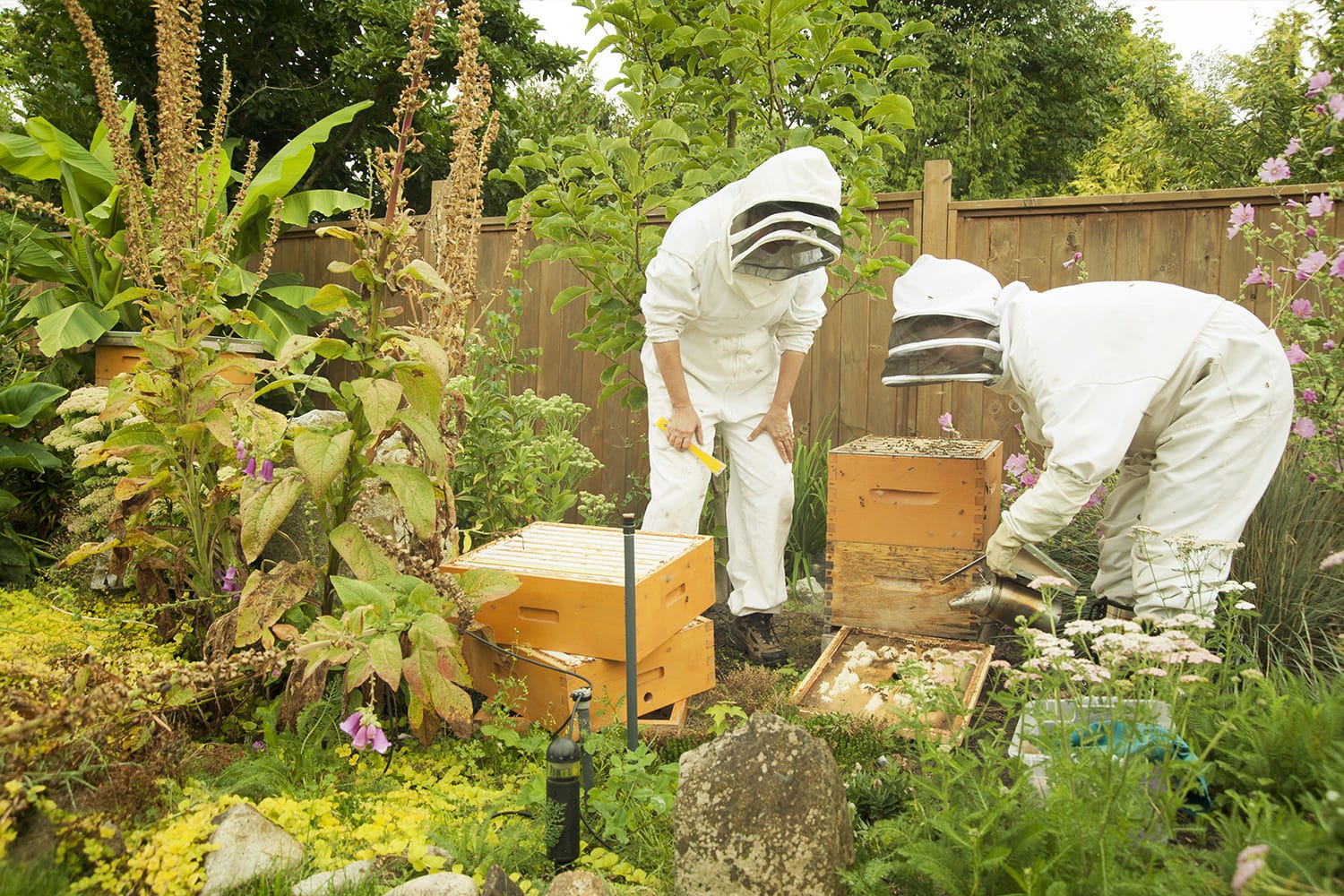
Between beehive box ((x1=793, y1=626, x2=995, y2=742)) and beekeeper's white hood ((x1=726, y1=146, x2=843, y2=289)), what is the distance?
4.92ft

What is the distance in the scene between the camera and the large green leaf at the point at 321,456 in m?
2.53

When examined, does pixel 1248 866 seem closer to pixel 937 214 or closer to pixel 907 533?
pixel 907 533

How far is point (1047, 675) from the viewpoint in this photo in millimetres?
2098

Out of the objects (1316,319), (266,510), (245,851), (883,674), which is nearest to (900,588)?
(883,674)

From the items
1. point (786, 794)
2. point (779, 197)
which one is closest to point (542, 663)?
point (786, 794)

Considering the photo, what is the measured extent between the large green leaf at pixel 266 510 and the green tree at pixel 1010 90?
35.8 feet

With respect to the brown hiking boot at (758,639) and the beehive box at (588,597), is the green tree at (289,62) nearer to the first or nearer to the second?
the brown hiking boot at (758,639)

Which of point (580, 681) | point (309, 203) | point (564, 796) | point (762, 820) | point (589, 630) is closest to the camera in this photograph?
point (762, 820)

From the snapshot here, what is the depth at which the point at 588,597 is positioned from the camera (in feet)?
9.83

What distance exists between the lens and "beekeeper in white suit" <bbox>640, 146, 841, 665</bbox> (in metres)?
3.95

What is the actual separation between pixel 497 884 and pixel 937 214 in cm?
450

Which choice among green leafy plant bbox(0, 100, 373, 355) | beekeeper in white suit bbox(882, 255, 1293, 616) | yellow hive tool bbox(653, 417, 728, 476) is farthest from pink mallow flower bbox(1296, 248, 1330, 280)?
green leafy plant bbox(0, 100, 373, 355)

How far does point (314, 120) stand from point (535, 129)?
246 cm

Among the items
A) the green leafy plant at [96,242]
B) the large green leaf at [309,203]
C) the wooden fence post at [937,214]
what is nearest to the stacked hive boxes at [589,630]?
the wooden fence post at [937,214]
